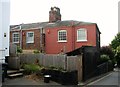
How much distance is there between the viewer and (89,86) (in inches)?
724

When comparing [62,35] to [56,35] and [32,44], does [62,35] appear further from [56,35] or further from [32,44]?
[32,44]

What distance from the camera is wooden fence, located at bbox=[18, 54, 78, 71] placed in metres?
19.0

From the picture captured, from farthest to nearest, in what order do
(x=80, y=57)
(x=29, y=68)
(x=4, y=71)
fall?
(x=80, y=57) < (x=29, y=68) < (x=4, y=71)

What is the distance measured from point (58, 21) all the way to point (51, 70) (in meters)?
19.2

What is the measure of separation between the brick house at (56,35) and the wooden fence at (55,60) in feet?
40.8

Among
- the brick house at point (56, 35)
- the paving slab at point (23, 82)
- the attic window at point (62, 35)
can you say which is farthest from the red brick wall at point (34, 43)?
the paving slab at point (23, 82)

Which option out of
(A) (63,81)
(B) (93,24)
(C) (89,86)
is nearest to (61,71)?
(A) (63,81)

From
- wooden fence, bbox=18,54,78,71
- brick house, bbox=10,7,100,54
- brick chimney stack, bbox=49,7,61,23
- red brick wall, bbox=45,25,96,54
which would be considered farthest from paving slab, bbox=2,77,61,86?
brick chimney stack, bbox=49,7,61,23

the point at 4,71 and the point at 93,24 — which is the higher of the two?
the point at 93,24

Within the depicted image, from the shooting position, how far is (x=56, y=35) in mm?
33906

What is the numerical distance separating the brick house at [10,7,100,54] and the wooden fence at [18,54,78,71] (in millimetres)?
12436

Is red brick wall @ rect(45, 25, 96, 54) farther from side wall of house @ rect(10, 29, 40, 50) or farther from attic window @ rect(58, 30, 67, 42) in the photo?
side wall of house @ rect(10, 29, 40, 50)

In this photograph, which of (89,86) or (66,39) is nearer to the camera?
(89,86)

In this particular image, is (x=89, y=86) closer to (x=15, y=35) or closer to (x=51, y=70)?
(x=51, y=70)
